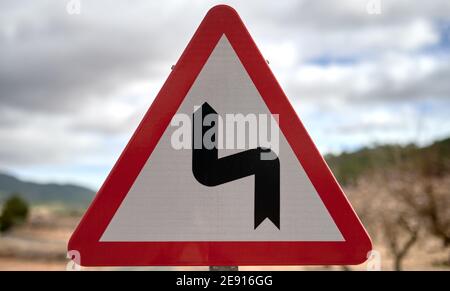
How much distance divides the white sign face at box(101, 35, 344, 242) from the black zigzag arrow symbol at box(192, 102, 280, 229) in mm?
22

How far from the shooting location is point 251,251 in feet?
7.93

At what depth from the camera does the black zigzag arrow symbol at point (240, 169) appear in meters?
2.42

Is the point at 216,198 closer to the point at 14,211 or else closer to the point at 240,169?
the point at 240,169

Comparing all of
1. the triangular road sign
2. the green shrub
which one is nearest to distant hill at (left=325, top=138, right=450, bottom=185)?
the triangular road sign

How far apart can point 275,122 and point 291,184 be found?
289 millimetres

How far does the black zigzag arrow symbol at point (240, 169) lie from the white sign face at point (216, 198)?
0.07 feet

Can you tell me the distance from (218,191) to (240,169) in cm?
14

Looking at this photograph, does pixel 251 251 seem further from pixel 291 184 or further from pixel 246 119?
pixel 246 119

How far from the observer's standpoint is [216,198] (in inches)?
95.1

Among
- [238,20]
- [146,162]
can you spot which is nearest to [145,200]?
[146,162]
